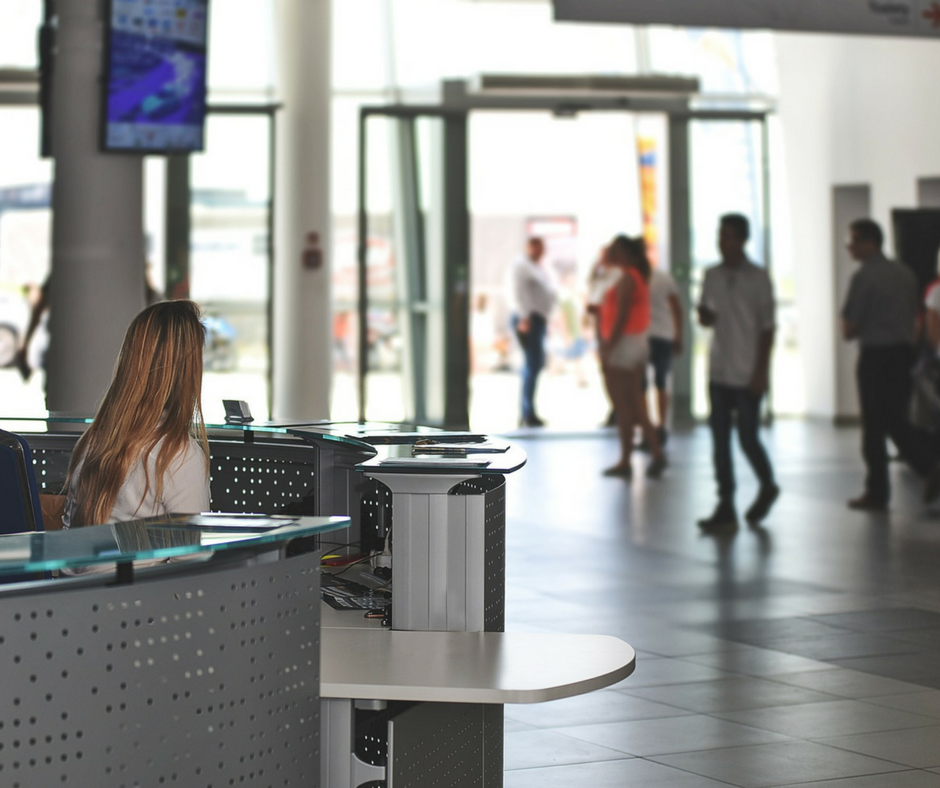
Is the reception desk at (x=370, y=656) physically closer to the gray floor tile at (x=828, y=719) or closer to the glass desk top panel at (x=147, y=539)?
the glass desk top panel at (x=147, y=539)

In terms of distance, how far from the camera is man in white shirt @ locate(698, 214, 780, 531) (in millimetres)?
8328

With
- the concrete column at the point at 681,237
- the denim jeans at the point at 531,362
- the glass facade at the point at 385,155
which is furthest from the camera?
the concrete column at the point at 681,237

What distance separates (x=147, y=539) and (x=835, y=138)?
13.3 meters

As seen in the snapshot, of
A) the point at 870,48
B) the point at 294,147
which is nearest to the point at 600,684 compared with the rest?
the point at 294,147

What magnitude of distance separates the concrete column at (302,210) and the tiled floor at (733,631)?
390cm

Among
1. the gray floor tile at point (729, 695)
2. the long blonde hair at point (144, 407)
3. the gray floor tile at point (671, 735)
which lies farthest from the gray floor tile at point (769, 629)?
the long blonde hair at point (144, 407)

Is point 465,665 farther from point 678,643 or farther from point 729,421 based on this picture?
point 729,421

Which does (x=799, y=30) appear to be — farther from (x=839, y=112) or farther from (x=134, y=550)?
(x=839, y=112)

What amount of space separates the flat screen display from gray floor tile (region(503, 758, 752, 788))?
3.83m

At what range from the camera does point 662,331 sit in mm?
12805

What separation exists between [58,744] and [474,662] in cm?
94

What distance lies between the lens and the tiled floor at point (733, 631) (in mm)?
4117

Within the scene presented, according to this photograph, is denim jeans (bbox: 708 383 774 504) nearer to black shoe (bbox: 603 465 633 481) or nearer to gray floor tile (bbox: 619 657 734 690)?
black shoe (bbox: 603 465 633 481)

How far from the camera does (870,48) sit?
46.1 feet
